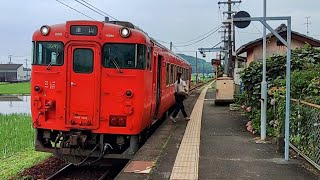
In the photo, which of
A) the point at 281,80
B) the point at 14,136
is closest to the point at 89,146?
the point at 281,80

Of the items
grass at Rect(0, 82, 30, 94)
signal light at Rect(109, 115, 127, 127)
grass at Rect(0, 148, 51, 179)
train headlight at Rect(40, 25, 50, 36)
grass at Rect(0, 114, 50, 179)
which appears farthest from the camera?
grass at Rect(0, 82, 30, 94)

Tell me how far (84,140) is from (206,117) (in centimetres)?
775

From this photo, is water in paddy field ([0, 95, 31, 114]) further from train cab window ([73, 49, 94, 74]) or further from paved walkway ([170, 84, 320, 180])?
train cab window ([73, 49, 94, 74])

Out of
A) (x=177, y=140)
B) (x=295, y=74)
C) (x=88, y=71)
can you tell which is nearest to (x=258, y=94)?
(x=295, y=74)

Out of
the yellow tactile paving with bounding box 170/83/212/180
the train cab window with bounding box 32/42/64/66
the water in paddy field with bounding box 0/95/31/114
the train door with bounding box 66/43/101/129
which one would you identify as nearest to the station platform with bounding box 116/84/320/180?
the yellow tactile paving with bounding box 170/83/212/180

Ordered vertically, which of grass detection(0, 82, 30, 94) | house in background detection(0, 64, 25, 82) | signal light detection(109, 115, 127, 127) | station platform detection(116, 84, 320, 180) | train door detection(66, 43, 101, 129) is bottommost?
station platform detection(116, 84, 320, 180)

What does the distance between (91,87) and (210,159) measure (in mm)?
2657

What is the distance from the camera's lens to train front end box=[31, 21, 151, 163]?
809 centimetres

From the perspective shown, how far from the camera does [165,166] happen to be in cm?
711

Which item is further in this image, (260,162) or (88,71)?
(88,71)

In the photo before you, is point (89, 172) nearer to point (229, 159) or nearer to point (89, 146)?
point (89, 146)

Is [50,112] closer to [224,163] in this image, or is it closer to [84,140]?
[84,140]

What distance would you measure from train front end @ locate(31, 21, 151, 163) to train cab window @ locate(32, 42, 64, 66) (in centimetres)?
2

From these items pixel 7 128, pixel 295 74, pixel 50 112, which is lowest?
pixel 7 128
